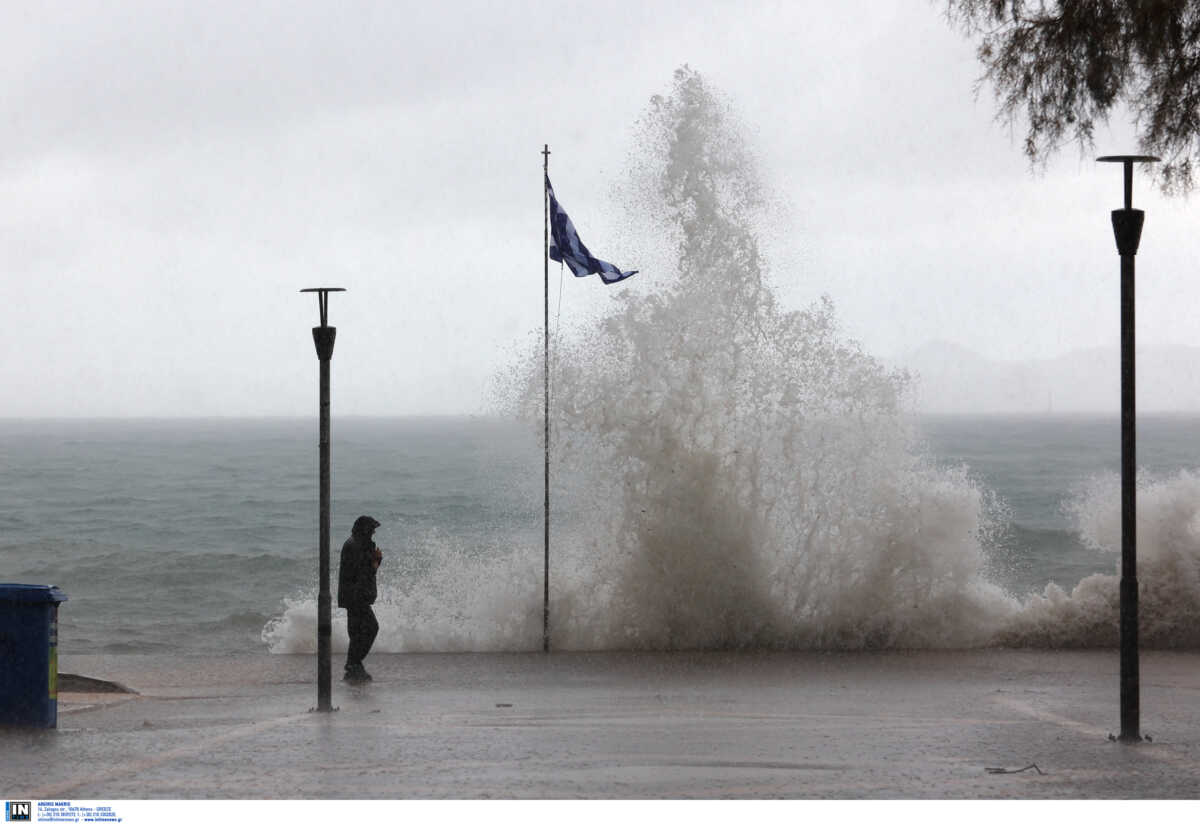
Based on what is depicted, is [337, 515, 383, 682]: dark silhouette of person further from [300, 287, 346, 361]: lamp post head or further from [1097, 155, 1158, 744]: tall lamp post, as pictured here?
[1097, 155, 1158, 744]: tall lamp post

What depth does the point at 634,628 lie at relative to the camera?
63.0 feet

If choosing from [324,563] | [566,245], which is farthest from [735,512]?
[324,563]

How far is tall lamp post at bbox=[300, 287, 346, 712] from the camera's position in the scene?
11914mm

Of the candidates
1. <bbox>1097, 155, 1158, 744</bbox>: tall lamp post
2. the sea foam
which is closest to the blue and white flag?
the sea foam

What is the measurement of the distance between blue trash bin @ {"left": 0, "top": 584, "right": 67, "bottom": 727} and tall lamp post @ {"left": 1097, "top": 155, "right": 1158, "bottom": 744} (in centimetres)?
718

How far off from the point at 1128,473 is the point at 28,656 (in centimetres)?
744

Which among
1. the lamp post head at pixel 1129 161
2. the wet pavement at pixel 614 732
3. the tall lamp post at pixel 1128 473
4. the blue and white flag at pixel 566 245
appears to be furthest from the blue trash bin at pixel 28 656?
the blue and white flag at pixel 566 245

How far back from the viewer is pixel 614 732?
1058cm

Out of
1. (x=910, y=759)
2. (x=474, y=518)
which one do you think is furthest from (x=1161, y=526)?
(x=474, y=518)

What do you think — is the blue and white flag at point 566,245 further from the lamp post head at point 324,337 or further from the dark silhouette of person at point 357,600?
the lamp post head at point 324,337

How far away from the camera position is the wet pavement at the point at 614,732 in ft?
28.0

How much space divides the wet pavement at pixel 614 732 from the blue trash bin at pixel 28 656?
0.21m
